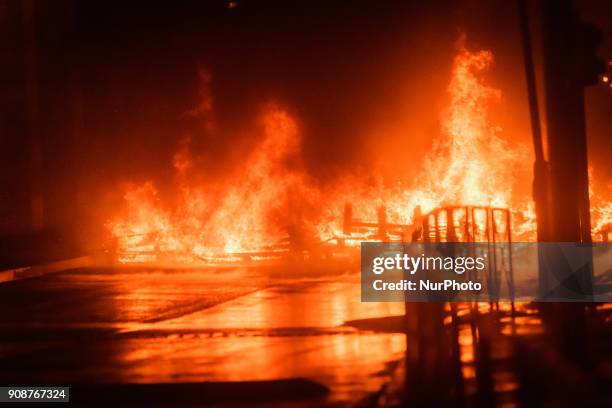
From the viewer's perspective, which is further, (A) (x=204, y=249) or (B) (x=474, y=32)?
(B) (x=474, y=32)

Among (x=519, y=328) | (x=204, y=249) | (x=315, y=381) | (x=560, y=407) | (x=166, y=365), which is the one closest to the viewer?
(x=560, y=407)

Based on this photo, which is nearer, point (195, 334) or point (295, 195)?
point (195, 334)

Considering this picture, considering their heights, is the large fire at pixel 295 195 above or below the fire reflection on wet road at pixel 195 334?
above

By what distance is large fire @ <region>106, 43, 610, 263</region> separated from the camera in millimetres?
27797

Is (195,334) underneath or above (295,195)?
underneath

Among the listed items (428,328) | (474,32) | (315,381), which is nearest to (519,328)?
(428,328)

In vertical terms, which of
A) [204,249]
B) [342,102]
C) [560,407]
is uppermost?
[342,102]

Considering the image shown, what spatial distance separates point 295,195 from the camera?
3294cm

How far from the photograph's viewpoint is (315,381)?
27.6ft

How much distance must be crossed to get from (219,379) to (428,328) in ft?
9.81

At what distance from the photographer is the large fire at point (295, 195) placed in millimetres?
27797

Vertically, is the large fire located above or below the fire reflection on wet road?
above

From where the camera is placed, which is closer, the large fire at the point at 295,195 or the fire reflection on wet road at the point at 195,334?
the fire reflection on wet road at the point at 195,334

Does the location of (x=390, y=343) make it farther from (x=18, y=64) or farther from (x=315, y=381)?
(x=18, y=64)
